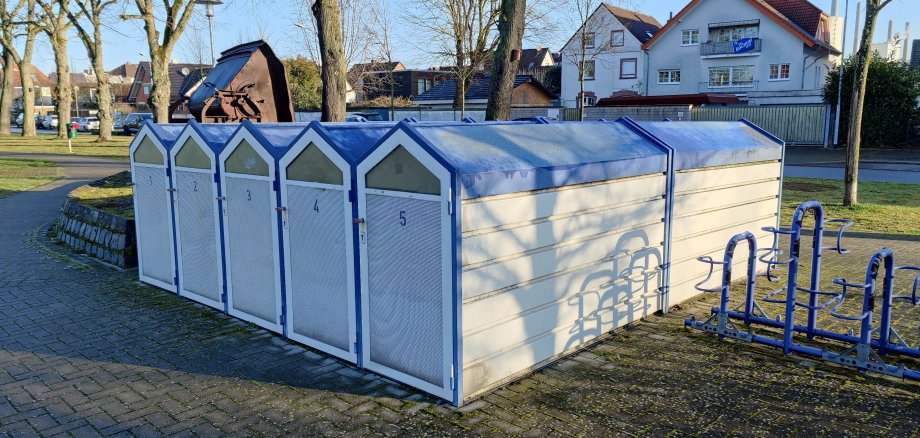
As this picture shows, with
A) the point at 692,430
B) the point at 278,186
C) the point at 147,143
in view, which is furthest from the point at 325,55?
the point at 692,430

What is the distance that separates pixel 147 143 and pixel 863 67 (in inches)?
492

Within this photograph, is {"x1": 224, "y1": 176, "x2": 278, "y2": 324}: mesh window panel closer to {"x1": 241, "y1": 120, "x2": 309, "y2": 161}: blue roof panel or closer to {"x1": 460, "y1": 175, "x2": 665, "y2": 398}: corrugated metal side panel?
{"x1": 241, "y1": 120, "x2": 309, "y2": 161}: blue roof panel

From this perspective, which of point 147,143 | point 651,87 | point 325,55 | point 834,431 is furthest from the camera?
point 651,87

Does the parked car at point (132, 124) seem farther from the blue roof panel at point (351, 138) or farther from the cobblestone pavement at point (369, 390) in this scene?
the blue roof panel at point (351, 138)

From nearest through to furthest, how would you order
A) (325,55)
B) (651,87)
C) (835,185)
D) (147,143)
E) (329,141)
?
(329,141), (147,143), (325,55), (835,185), (651,87)

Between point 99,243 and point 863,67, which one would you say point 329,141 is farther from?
point 863,67

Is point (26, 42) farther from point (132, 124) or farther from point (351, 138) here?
point (351, 138)

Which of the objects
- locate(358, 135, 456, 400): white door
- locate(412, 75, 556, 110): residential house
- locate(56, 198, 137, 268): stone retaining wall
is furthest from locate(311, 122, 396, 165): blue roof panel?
locate(412, 75, 556, 110): residential house

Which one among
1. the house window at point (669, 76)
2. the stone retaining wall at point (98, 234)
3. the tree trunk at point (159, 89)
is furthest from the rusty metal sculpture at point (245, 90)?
the house window at point (669, 76)

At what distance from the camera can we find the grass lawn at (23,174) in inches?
703

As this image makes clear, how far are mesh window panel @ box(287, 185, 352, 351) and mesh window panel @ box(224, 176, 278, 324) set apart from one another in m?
0.38

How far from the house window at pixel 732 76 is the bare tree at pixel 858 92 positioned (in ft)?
110

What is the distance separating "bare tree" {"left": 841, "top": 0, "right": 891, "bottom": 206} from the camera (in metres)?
13.2

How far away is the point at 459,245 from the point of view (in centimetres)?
470
